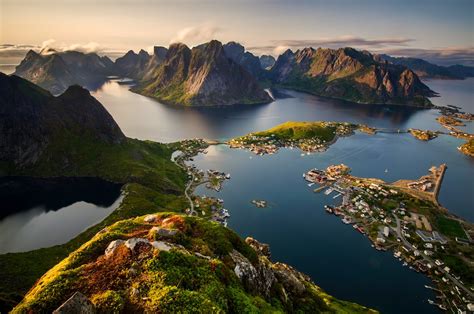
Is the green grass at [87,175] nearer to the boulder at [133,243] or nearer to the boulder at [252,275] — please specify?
the boulder at [133,243]

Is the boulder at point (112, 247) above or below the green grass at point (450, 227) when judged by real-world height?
above

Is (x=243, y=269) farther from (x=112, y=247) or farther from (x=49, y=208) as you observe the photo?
(x=49, y=208)

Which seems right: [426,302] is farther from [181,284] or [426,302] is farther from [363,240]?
[181,284]

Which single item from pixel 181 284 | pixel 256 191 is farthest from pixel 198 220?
pixel 256 191

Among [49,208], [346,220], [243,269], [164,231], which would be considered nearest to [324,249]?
[346,220]

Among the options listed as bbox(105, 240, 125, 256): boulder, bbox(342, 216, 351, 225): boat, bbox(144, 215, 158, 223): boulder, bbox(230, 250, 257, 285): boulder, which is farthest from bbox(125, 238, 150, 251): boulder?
bbox(342, 216, 351, 225): boat

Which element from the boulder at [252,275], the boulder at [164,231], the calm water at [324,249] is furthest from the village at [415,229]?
the boulder at [164,231]
